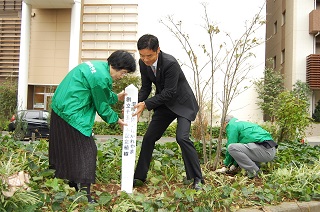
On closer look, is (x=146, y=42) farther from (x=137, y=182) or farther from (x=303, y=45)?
(x=303, y=45)

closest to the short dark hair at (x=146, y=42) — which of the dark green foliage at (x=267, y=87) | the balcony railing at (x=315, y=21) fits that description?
the dark green foliage at (x=267, y=87)

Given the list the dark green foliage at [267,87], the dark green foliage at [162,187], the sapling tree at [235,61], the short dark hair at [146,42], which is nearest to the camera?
the dark green foliage at [162,187]

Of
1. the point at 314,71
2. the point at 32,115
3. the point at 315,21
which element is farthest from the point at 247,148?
the point at 315,21

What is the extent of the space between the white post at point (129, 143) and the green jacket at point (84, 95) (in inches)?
16.7

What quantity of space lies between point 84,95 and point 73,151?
52 centimetres

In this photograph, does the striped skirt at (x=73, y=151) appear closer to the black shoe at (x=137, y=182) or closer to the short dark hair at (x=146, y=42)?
the black shoe at (x=137, y=182)

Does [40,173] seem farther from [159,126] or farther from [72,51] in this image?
[72,51]

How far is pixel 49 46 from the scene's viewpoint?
23.5 metres

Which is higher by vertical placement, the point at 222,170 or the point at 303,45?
the point at 303,45

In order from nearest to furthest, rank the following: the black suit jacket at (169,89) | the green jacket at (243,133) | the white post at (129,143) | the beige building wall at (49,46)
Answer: the white post at (129,143) < the black suit jacket at (169,89) < the green jacket at (243,133) < the beige building wall at (49,46)

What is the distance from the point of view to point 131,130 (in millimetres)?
3777

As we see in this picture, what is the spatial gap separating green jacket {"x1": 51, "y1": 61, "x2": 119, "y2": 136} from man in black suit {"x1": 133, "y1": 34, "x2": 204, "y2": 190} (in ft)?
1.77

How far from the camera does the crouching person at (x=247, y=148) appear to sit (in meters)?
4.85

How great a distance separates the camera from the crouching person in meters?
4.85
